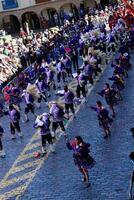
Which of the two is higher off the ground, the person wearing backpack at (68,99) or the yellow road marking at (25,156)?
the person wearing backpack at (68,99)

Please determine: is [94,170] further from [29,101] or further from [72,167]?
[29,101]

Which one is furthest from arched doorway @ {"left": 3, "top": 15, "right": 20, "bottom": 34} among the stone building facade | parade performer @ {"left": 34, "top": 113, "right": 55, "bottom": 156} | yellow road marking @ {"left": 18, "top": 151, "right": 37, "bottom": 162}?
parade performer @ {"left": 34, "top": 113, "right": 55, "bottom": 156}

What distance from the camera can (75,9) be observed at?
64750mm

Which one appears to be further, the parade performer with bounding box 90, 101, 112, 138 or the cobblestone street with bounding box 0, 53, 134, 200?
the parade performer with bounding box 90, 101, 112, 138

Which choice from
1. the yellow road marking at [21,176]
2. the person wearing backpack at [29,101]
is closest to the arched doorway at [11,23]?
the person wearing backpack at [29,101]

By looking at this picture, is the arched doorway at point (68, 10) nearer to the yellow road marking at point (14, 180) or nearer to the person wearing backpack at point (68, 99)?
the person wearing backpack at point (68, 99)

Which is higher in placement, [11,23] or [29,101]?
[11,23]

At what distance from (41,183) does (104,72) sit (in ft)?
50.1

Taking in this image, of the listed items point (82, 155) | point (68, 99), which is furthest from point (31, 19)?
point (82, 155)

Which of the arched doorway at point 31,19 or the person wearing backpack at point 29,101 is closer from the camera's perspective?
the person wearing backpack at point 29,101

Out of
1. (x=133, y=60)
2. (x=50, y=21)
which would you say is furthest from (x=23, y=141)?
(x=50, y=21)

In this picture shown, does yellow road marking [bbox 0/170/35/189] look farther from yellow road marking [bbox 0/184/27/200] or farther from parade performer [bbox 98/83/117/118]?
parade performer [bbox 98/83/117/118]

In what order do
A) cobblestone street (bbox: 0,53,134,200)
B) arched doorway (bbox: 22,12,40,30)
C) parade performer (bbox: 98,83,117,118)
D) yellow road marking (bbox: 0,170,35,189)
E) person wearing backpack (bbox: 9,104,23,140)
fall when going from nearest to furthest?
1. cobblestone street (bbox: 0,53,134,200)
2. yellow road marking (bbox: 0,170,35,189)
3. person wearing backpack (bbox: 9,104,23,140)
4. parade performer (bbox: 98,83,117,118)
5. arched doorway (bbox: 22,12,40,30)

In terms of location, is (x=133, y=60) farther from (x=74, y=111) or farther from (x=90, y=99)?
(x=74, y=111)
